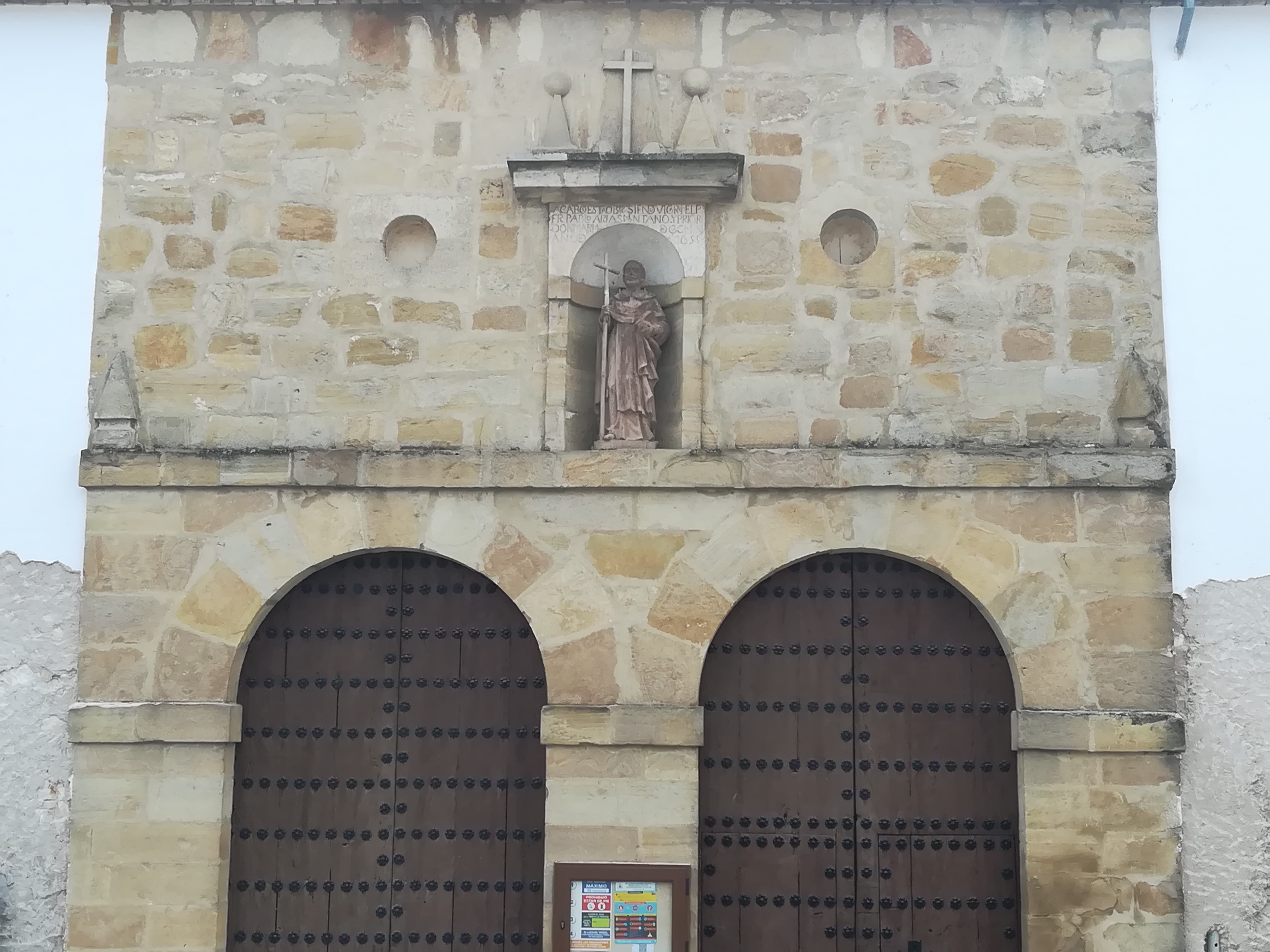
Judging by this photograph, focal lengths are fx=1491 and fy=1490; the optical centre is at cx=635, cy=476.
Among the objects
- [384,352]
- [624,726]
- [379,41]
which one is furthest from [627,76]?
[624,726]

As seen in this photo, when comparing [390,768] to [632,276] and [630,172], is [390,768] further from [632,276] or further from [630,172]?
[630,172]

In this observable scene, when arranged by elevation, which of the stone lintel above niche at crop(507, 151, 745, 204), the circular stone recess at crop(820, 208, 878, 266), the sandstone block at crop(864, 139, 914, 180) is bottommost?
the circular stone recess at crop(820, 208, 878, 266)

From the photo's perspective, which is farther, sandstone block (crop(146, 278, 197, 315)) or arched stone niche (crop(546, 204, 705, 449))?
sandstone block (crop(146, 278, 197, 315))

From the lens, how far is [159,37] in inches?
263

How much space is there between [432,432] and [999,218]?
8.62ft

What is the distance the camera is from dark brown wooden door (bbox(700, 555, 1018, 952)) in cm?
→ 619

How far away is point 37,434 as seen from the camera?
21.2 feet

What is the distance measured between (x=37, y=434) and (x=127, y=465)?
0.46 m

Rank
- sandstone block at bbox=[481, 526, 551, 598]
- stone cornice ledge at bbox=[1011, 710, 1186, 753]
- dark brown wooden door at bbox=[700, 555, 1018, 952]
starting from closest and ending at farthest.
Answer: stone cornice ledge at bbox=[1011, 710, 1186, 753], dark brown wooden door at bbox=[700, 555, 1018, 952], sandstone block at bbox=[481, 526, 551, 598]

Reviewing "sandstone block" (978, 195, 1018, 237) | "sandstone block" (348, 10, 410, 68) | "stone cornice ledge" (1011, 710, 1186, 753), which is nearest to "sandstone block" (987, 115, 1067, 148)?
"sandstone block" (978, 195, 1018, 237)

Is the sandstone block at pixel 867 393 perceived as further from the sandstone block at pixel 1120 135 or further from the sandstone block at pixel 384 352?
the sandstone block at pixel 384 352

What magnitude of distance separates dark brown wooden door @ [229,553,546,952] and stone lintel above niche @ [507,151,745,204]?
1.73 meters

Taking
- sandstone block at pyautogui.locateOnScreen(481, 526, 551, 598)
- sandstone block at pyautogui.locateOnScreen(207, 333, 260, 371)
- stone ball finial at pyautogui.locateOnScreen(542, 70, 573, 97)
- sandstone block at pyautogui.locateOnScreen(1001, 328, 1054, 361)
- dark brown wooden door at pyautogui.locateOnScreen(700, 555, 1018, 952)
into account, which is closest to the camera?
dark brown wooden door at pyautogui.locateOnScreen(700, 555, 1018, 952)

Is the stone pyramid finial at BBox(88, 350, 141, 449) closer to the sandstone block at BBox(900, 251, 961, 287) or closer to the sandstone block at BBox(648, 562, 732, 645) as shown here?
the sandstone block at BBox(648, 562, 732, 645)
